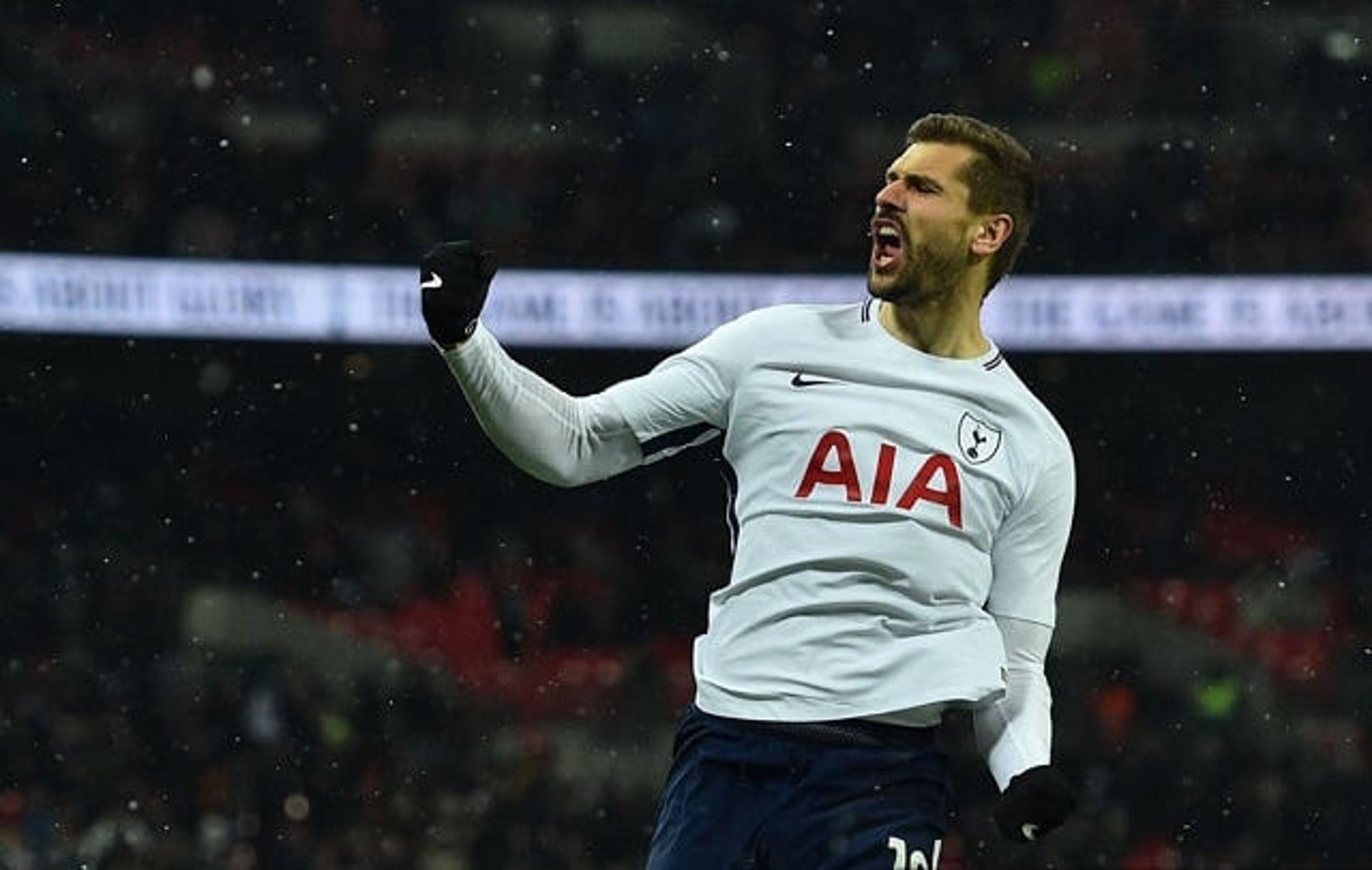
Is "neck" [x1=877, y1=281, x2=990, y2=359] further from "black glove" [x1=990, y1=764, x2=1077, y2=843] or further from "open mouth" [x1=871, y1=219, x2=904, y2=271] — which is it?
"black glove" [x1=990, y1=764, x2=1077, y2=843]

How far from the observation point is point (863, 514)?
A: 129 inches

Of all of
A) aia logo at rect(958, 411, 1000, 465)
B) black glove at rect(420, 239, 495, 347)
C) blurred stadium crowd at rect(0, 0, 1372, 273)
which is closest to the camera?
black glove at rect(420, 239, 495, 347)

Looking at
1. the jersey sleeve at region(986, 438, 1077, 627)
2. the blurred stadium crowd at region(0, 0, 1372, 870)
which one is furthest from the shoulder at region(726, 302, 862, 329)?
the blurred stadium crowd at region(0, 0, 1372, 870)

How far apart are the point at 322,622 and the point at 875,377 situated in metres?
11.1

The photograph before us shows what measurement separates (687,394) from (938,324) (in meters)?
0.35

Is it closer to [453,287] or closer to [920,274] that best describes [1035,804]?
[920,274]

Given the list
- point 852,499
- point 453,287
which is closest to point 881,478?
point 852,499

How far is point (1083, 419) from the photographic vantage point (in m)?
16.5

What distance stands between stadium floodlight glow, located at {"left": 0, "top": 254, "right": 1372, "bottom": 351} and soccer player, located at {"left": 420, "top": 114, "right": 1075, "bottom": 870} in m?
11.9

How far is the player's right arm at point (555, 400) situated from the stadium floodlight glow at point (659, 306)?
11.8 metres

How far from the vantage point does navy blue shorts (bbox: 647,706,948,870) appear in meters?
3.23

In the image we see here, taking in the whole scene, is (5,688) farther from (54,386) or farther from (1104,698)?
(1104,698)

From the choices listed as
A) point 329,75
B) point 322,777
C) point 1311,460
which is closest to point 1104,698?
point 1311,460

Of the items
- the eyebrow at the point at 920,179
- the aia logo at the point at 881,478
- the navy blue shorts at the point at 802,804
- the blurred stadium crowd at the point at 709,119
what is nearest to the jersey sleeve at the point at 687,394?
the aia logo at the point at 881,478
